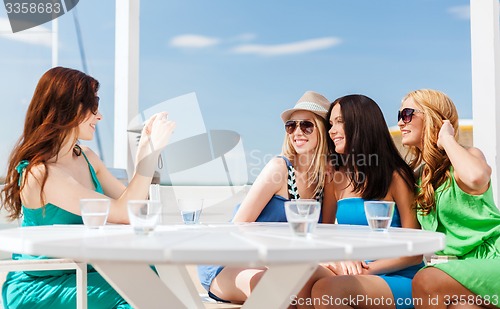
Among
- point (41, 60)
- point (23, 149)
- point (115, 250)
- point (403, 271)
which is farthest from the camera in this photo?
point (41, 60)

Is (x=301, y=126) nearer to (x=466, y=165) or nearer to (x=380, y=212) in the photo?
(x=466, y=165)

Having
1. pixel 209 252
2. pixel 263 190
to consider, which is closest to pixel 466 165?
pixel 263 190

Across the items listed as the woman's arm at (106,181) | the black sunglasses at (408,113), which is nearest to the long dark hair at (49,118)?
the woman's arm at (106,181)

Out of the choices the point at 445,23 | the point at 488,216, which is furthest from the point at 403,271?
the point at 445,23

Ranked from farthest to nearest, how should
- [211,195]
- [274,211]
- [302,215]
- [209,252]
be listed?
[211,195]
[274,211]
[302,215]
[209,252]

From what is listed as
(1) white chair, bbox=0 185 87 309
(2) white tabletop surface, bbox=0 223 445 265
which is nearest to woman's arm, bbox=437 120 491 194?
(2) white tabletop surface, bbox=0 223 445 265

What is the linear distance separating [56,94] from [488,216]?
1.91 metres

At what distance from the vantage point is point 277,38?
22719 millimetres

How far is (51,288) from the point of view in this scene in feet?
7.20

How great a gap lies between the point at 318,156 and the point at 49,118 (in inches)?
47.9

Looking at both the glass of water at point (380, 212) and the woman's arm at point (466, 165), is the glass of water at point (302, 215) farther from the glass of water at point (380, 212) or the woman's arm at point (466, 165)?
the woman's arm at point (466, 165)

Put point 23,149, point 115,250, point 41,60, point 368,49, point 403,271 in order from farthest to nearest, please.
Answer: point 368,49, point 41,60, point 403,271, point 23,149, point 115,250

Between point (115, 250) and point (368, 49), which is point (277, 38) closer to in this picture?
point (368, 49)

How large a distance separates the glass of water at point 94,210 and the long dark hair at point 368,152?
1247 mm
